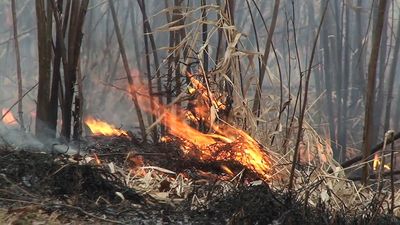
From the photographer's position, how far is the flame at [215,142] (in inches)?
91.4

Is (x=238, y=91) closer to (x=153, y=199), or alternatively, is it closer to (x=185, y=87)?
(x=185, y=87)

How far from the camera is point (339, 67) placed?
8688mm

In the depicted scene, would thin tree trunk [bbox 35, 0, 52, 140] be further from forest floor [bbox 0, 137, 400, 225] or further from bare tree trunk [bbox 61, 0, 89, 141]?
forest floor [bbox 0, 137, 400, 225]

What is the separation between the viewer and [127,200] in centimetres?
173

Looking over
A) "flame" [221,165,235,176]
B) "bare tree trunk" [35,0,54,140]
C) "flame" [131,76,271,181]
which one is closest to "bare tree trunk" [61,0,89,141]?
"bare tree trunk" [35,0,54,140]

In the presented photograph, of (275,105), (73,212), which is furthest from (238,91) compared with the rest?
(73,212)

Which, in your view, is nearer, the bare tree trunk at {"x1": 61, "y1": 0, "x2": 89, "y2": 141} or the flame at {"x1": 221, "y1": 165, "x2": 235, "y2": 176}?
the flame at {"x1": 221, "y1": 165, "x2": 235, "y2": 176}

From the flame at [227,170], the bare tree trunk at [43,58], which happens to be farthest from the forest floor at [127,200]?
the bare tree trunk at [43,58]

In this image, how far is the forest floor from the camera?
151cm

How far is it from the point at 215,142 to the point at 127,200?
85 cm

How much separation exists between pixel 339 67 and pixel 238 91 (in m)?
6.51

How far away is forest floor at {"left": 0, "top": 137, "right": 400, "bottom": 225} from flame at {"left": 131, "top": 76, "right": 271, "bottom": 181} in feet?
0.71

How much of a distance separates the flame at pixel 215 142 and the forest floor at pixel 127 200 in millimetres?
215

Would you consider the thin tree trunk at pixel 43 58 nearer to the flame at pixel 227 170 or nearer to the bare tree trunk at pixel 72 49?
the bare tree trunk at pixel 72 49
